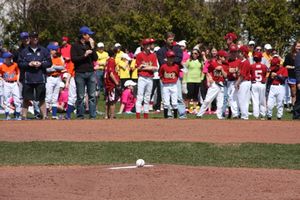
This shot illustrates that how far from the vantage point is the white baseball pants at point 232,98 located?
19.5 meters

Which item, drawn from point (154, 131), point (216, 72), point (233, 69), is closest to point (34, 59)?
point (154, 131)

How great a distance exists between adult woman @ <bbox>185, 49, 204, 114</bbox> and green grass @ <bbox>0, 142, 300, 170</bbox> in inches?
341

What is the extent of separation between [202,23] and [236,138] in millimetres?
15296

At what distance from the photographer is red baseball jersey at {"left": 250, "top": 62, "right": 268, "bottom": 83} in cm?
1936

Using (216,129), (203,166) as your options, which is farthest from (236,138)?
(203,166)

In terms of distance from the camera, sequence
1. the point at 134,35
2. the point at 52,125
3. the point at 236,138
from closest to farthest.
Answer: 1. the point at 236,138
2. the point at 52,125
3. the point at 134,35

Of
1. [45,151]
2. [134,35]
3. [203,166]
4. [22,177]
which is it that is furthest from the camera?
[134,35]

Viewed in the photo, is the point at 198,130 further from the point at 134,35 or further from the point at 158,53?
the point at 134,35

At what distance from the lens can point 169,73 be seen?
61.4 feet

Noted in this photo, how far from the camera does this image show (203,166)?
12570 mm

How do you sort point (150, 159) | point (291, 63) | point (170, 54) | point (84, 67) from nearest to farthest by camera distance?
point (150, 159)
point (84, 67)
point (170, 54)
point (291, 63)

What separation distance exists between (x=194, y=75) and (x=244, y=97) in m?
4.69

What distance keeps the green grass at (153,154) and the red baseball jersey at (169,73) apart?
409 cm

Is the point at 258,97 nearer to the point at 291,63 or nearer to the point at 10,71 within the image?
the point at 291,63
